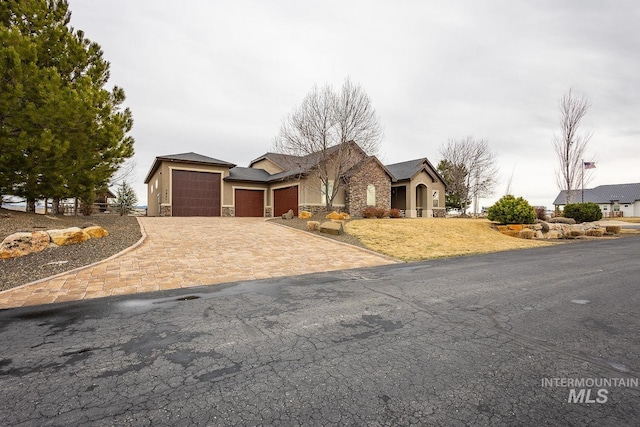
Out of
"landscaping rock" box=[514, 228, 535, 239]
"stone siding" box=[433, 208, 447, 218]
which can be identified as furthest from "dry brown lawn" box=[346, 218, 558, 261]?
"stone siding" box=[433, 208, 447, 218]

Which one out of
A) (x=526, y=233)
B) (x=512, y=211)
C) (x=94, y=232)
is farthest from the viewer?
(x=512, y=211)

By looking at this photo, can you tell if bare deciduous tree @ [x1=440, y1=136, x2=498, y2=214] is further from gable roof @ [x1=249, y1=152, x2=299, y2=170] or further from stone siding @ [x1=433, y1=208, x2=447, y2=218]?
gable roof @ [x1=249, y1=152, x2=299, y2=170]

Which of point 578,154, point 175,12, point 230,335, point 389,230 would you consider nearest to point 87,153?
point 175,12

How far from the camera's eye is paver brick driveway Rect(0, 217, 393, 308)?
18.0 ft

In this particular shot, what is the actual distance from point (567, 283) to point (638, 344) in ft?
10.5

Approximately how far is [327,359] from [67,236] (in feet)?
32.0

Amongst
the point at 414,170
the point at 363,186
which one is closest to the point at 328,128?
the point at 363,186

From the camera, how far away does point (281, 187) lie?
25656mm

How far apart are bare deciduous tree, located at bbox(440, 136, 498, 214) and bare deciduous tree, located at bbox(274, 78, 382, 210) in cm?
1981

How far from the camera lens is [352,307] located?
14.8 feet

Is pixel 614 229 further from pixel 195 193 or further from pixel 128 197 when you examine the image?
pixel 128 197

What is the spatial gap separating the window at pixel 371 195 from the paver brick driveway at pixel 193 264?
37.8 feet

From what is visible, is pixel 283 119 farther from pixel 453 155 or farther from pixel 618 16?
pixel 453 155

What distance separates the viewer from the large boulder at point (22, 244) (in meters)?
7.34
